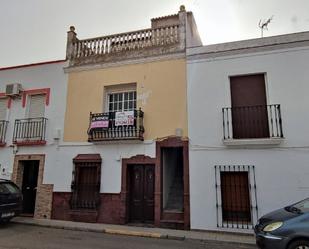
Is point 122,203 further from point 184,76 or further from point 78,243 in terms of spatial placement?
point 184,76

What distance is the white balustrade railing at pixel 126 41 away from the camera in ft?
35.7

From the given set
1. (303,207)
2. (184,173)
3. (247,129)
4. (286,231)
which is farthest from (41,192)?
(303,207)

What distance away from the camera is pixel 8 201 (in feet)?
30.6

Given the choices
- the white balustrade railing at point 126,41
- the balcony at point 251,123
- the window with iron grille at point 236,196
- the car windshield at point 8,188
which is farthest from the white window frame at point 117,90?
the window with iron grille at point 236,196

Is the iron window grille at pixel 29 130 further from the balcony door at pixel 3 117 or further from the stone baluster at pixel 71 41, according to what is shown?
the stone baluster at pixel 71 41

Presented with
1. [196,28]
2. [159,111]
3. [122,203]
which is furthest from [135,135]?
[196,28]

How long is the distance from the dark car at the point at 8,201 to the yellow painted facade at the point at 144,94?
2.67 meters

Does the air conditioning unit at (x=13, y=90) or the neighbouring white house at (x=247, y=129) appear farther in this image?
the air conditioning unit at (x=13, y=90)

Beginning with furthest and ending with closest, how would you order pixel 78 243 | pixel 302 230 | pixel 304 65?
pixel 304 65
pixel 78 243
pixel 302 230

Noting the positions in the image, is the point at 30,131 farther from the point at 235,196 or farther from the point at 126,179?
the point at 235,196

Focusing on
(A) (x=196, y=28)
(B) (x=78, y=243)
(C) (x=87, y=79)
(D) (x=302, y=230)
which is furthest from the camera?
(A) (x=196, y=28)

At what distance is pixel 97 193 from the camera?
10.4 metres

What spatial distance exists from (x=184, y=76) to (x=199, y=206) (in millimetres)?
4673

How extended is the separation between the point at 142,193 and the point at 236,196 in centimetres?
339
